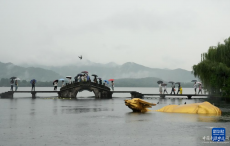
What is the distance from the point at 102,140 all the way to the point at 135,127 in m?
6.07

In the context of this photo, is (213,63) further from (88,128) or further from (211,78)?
(88,128)

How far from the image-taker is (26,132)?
80.4ft

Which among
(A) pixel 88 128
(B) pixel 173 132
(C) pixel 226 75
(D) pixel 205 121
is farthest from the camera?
(C) pixel 226 75

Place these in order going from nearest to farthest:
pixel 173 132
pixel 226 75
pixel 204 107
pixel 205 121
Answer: pixel 173 132, pixel 205 121, pixel 204 107, pixel 226 75

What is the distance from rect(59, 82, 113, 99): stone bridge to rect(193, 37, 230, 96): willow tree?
868 inches

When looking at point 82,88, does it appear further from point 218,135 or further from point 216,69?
point 218,135

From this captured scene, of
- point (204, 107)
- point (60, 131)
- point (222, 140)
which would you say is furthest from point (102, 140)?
point (204, 107)

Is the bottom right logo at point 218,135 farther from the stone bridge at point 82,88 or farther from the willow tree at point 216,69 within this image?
the stone bridge at point 82,88

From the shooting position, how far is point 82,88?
272ft

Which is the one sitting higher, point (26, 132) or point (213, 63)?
point (213, 63)

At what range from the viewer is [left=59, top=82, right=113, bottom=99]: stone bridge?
82.1 metres

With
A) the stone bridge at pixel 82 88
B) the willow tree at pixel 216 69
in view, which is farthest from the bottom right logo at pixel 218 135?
the stone bridge at pixel 82 88

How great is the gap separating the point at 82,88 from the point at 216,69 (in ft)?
102

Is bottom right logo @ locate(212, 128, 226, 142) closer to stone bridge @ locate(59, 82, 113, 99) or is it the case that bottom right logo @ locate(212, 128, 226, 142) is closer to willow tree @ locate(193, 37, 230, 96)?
willow tree @ locate(193, 37, 230, 96)
